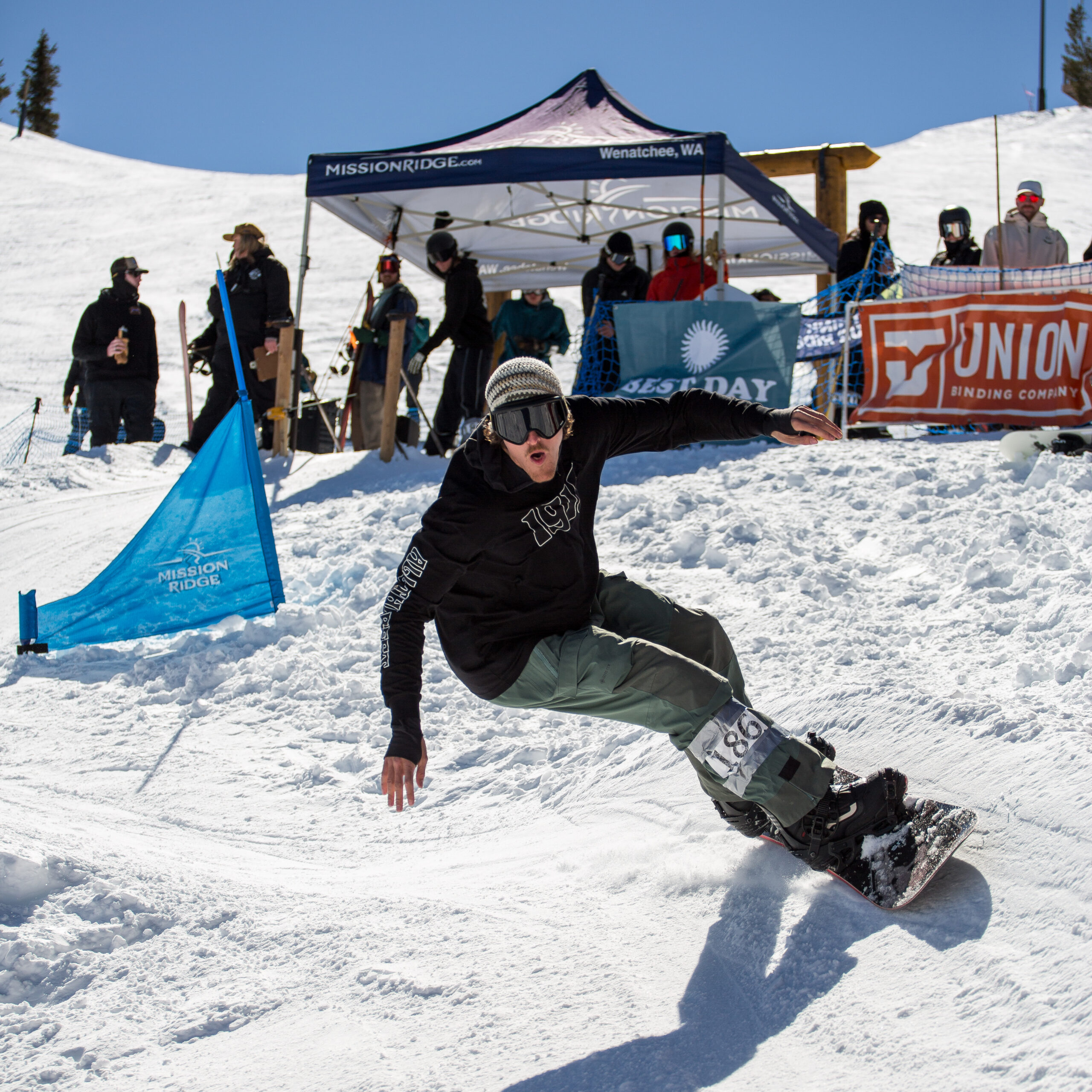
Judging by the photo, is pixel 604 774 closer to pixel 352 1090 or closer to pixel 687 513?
pixel 352 1090

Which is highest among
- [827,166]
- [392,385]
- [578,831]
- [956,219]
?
[827,166]

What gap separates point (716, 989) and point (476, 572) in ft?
4.50

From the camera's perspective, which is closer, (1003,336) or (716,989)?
(716,989)

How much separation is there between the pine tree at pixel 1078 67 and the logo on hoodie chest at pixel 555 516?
5938cm

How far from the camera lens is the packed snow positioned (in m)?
2.62

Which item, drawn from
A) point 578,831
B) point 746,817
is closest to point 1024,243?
point 578,831

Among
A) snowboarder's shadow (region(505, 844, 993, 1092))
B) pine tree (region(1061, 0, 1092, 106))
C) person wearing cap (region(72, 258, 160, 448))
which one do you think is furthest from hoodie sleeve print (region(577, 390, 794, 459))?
pine tree (region(1061, 0, 1092, 106))

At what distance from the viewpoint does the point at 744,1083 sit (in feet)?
7.94

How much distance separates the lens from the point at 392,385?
8.92m

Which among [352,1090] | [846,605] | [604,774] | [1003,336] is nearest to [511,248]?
[1003,336]

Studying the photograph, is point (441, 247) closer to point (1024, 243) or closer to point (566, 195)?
point (566, 195)

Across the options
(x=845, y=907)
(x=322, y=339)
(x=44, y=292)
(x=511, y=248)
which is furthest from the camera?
(x=44, y=292)

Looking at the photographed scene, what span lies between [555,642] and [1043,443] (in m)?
4.96

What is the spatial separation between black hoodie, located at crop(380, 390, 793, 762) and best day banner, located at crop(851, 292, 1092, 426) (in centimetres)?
568
